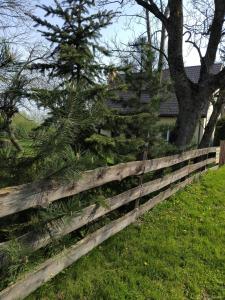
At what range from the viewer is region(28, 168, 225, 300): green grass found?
176 inches

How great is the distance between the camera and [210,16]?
12883 mm

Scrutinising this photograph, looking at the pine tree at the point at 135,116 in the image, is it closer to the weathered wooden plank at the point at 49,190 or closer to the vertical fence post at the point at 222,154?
the weathered wooden plank at the point at 49,190

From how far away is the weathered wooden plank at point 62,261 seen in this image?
3703mm

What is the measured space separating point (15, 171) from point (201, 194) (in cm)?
686

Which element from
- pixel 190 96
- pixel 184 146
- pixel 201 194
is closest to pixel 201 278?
pixel 201 194

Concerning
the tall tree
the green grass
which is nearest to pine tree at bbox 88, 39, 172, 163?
the green grass

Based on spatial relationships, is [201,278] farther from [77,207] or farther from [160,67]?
[160,67]

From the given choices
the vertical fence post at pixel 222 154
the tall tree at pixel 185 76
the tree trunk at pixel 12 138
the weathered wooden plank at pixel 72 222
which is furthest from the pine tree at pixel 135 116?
the vertical fence post at pixel 222 154

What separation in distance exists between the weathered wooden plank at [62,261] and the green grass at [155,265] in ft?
0.36

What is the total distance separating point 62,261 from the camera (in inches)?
176

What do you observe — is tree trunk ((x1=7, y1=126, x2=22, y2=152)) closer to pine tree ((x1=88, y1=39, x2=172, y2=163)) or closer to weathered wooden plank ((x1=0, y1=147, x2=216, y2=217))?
weathered wooden plank ((x1=0, y1=147, x2=216, y2=217))

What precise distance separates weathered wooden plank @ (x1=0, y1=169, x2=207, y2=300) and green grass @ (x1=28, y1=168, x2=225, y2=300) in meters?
0.11

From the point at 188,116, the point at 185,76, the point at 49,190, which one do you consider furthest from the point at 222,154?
the point at 49,190

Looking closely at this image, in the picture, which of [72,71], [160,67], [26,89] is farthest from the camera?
[160,67]
